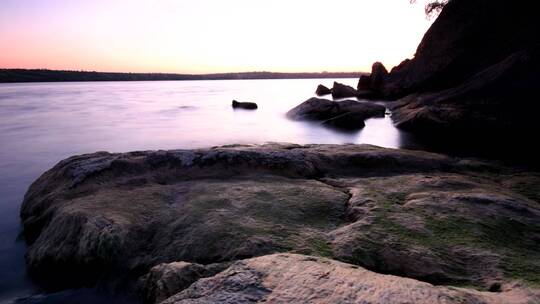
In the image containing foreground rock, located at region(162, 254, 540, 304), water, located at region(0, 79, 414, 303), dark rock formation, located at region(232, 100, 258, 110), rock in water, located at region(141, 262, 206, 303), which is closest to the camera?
foreground rock, located at region(162, 254, 540, 304)

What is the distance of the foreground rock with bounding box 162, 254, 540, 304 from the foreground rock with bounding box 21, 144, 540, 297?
903mm

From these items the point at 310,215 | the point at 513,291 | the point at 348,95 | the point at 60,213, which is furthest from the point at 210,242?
the point at 348,95

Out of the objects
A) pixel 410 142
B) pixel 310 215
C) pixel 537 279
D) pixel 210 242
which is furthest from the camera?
pixel 410 142

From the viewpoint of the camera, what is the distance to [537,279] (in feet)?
12.5

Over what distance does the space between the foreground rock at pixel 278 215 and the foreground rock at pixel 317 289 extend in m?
0.90

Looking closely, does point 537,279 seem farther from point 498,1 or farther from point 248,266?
point 498,1

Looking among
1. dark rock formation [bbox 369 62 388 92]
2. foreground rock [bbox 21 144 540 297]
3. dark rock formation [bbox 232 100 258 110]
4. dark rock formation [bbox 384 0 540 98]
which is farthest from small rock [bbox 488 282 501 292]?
dark rock formation [bbox 369 62 388 92]

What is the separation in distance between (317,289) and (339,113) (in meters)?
24.8

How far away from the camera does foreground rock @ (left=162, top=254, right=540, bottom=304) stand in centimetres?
292

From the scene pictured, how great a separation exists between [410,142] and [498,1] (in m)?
11.4

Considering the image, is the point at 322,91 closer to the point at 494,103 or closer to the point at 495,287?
the point at 494,103

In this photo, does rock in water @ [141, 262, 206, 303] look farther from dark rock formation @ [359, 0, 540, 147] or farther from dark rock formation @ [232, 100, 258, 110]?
dark rock formation @ [232, 100, 258, 110]

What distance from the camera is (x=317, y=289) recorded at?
10.0 ft

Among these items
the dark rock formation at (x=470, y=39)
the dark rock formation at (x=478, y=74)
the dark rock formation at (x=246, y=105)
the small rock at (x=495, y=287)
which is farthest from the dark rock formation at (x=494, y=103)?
the dark rock formation at (x=246, y=105)
